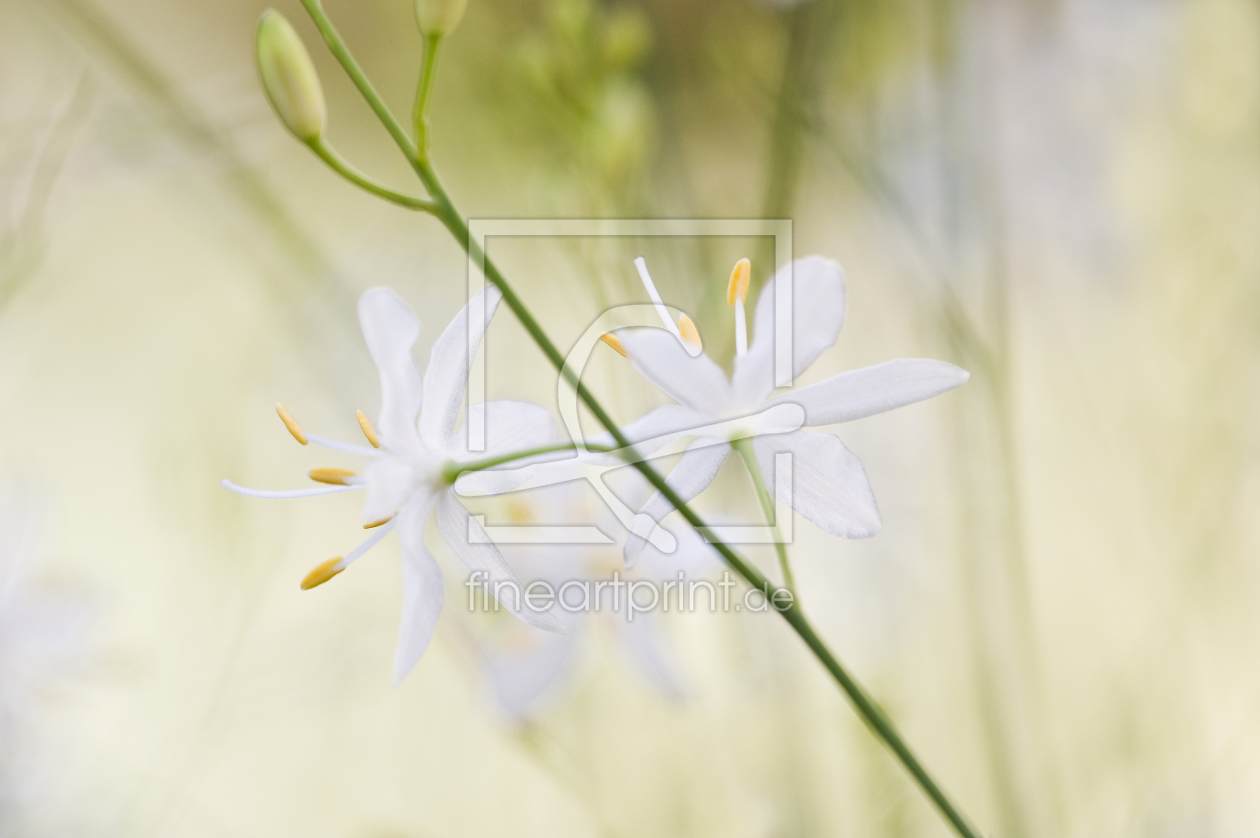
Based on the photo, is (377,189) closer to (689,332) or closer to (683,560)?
(689,332)

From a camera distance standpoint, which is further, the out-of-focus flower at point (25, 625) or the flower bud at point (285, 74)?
the out-of-focus flower at point (25, 625)

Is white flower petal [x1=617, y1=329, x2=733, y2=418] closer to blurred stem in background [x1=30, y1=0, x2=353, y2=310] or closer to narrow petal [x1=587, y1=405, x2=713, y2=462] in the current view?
narrow petal [x1=587, y1=405, x2=713, y2=462]

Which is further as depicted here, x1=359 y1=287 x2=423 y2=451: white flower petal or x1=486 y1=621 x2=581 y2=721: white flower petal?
x1=486 y1=621 x2=581 y2=721: white flower petal

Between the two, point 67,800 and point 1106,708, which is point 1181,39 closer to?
point 1106,708

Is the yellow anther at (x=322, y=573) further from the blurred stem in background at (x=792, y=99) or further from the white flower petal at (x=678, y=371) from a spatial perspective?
the blurred stem in background at (x=792, y=99)

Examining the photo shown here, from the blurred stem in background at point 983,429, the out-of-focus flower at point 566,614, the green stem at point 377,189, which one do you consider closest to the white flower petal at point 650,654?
the out-of-focus flower at point 566,614

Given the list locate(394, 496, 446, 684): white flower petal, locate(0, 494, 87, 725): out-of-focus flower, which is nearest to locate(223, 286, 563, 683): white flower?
locate(394, 496, 446, 684): white flower petal
